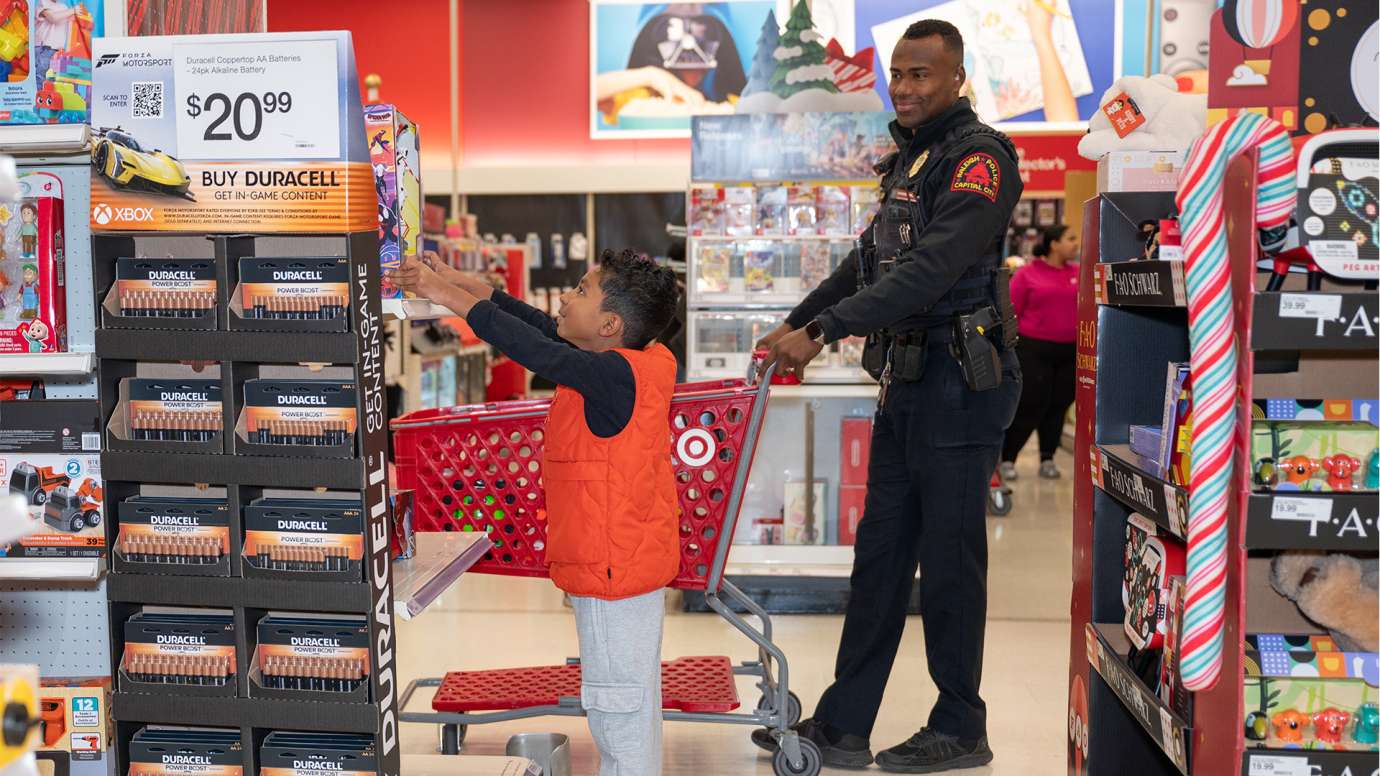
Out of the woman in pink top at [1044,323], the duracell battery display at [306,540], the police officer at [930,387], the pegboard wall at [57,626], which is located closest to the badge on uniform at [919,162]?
the police officer at [930,387]

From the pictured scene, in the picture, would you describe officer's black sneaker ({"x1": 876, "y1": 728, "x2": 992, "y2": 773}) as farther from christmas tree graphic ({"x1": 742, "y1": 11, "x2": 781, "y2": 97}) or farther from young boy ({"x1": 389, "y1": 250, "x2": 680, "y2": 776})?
christmas tree graphic ({"x1": 742, "y1": 11, "x2": 781, "y2": 97})

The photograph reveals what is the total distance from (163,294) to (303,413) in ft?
1.06

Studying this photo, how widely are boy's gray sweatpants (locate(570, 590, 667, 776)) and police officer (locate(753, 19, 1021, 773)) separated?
754mm

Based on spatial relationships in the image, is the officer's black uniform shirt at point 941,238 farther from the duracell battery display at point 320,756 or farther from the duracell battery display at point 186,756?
the duracell battery display at point 186,756

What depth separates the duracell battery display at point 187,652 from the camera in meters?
2.21

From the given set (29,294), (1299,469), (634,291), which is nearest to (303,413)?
(29,294)

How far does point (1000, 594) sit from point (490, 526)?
2.98 meters

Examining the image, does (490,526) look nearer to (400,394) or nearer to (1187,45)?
(400,394)

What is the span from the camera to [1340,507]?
5.92 ft

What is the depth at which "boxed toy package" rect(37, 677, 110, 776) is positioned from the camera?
2.47 meters

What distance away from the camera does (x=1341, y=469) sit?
73.1 inches

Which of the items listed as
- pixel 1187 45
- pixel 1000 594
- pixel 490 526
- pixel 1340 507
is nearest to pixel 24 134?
pixel 490 526

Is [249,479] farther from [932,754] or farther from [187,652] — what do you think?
[932,754]

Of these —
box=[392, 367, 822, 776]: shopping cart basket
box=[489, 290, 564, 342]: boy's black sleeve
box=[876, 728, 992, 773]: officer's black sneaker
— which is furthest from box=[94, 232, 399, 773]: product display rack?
box=[876, 728, 992, 773]: officer's black sneaker
